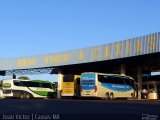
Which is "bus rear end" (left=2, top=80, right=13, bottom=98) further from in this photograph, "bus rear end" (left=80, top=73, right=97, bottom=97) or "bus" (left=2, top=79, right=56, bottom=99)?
"bus rear end" (left=80, top=73, right=97, bottom=97)

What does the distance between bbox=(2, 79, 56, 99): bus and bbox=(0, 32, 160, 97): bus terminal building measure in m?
5.25

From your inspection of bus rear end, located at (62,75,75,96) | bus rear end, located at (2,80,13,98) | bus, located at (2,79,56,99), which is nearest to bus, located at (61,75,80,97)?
bus rear end, located at (62,75,75,96)

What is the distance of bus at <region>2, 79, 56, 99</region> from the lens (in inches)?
1810

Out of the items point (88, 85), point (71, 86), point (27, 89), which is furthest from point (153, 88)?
point (27, 89)

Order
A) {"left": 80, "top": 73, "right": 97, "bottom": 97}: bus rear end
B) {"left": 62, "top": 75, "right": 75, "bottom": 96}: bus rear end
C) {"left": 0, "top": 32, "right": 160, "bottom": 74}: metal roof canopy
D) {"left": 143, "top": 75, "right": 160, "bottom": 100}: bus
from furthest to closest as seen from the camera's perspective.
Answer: {"left": 143, "top": 75, "right": 160, "bottom": 100}: bus < {"left": 0, "top": 32, "right": 160, "bottom": 74}: metal roof canopy < {"left": 62, "top": 75, "right": 75, "bottom": 96}: bus rear end < {"left": 80, "top": 73, "right": 97, "bottom": 97}: bus rear end

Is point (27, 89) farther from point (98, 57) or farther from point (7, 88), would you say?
point (98, 57)

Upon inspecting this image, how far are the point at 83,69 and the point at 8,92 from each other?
17295 millimetres

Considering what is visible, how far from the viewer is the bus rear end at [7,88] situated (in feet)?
150

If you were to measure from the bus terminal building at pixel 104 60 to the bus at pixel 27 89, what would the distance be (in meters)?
5.25

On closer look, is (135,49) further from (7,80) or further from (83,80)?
(7,80)

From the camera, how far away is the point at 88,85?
41.0 m

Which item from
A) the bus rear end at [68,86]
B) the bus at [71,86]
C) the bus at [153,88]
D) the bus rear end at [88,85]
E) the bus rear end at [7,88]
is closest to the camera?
the bus rear end at [88,85]

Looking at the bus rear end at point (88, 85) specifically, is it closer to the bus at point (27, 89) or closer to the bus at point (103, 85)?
the bus at point (103, 85)

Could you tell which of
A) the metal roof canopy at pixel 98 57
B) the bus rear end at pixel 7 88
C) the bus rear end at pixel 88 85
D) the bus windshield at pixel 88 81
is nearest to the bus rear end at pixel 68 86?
the bus rear end at pixel 88 85
